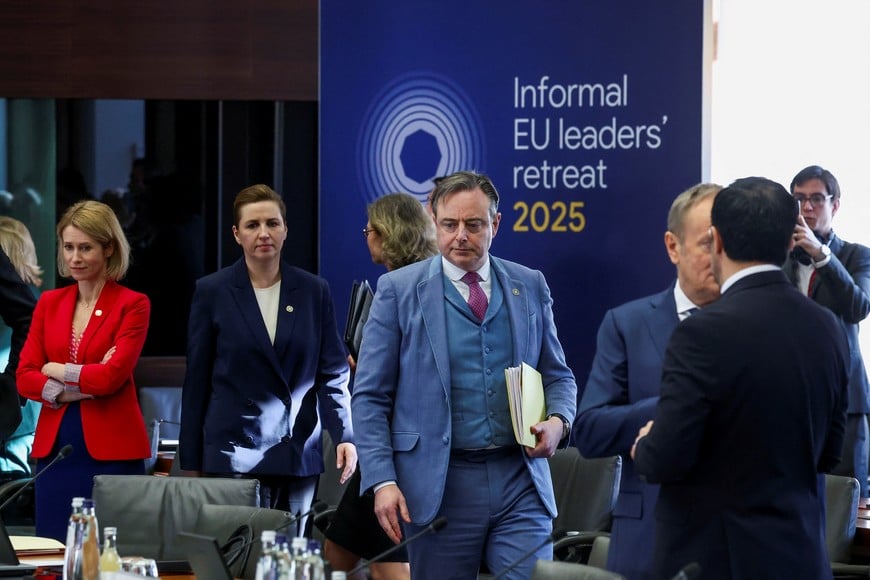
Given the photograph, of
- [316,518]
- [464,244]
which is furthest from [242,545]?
[316,518]

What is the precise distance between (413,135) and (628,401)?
2.65 m

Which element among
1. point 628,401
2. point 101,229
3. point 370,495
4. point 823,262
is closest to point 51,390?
point 101,229

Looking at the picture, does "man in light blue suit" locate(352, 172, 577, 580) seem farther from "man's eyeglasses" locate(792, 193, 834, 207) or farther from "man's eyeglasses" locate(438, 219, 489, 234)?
"man's eyeglasses" locate(792, 193, 834, 207)

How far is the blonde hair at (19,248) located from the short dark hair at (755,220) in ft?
17.0

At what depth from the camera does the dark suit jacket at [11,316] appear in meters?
5.75

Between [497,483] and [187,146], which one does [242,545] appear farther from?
[187,146]

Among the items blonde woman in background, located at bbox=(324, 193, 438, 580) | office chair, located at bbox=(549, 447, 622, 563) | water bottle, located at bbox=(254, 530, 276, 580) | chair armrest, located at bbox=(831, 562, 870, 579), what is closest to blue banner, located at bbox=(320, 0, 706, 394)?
office chair, located at bbox=(549, 447, 622, 563)

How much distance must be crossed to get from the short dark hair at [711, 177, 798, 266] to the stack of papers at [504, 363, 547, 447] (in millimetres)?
1017

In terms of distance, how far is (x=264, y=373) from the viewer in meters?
4.87

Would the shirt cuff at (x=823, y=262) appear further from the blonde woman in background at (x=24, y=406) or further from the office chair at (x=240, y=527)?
the blonde woman in background at (x=24, y=406)

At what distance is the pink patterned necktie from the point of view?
386 cm

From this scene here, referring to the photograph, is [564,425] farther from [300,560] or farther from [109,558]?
[300,560]

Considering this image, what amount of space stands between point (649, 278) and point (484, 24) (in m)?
1.23

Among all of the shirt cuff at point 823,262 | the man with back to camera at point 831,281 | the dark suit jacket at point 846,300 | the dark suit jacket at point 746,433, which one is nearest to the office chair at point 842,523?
the man with back to camera at point 831,281
